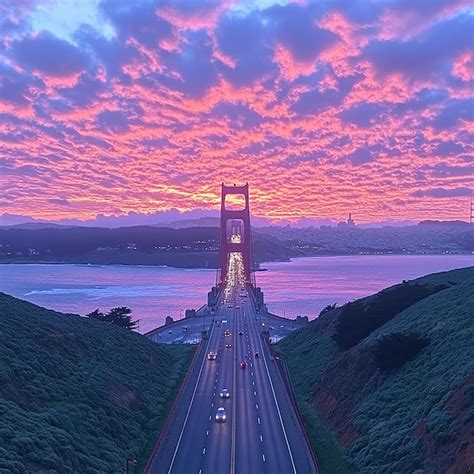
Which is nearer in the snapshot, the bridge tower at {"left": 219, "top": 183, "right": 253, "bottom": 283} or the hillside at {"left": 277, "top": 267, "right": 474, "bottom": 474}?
the hillside at {"left": 277, "top": 267, "right": 474, "bottom": 474}

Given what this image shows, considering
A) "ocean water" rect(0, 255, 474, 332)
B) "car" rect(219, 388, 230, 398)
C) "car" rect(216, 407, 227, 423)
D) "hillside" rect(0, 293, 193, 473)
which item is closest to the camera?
"hillside" rect(0, 293, 193, 473)

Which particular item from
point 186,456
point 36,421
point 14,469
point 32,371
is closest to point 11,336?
point 32,371

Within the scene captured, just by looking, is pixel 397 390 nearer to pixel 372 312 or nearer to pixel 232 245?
pixel 372 312

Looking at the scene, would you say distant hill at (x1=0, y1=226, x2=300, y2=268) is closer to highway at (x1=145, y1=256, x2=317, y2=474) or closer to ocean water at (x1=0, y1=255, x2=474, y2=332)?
ocean water at (x1=0, y1=255, x2=474, y2=332)

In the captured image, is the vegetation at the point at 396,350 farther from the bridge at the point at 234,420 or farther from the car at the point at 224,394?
the car at the point at 224,394

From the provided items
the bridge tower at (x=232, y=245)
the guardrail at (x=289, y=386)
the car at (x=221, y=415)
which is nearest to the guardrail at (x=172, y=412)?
the car at (x=221, y=415)

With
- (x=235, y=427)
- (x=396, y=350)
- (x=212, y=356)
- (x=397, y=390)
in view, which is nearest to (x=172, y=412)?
(x=235, y=427)

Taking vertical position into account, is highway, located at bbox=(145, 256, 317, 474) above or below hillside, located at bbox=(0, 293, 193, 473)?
below

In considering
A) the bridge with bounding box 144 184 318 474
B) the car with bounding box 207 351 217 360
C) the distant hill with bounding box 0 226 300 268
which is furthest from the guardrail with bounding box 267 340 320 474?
the distant hill with bounding box 0 226 300 268
